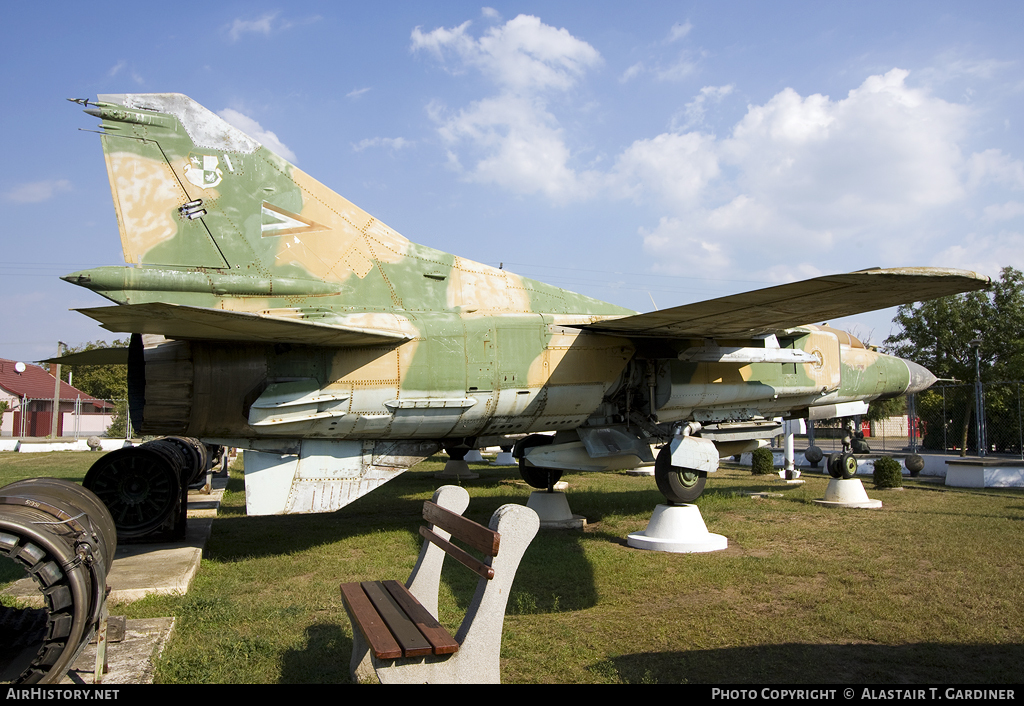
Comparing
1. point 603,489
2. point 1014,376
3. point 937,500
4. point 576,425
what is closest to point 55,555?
point 576,425

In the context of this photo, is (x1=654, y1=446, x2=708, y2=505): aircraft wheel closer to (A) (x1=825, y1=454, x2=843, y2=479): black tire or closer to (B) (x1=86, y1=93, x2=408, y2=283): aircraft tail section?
(B) (x1=86, y1=93, x2=408, y2=283): aircraft tail section

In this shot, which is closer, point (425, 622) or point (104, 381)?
point (425, 622)

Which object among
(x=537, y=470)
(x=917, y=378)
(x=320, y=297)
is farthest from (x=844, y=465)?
(x=320, y=297)

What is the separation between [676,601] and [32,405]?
5178cm

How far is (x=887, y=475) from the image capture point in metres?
13.8

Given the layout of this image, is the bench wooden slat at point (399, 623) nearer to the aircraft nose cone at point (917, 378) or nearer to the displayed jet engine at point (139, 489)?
the displayed jet engine at point (139, 489)

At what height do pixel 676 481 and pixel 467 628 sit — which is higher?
pixel 467 628

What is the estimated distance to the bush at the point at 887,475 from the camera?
13742mm

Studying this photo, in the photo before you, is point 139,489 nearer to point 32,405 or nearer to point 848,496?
point 848,496

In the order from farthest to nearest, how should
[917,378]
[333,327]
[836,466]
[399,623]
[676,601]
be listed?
[836,466], [917,378], [333,327], [676,601], [399,623]

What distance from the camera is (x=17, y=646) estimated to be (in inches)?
159

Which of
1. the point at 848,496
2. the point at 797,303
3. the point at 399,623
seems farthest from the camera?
the point at 848,496

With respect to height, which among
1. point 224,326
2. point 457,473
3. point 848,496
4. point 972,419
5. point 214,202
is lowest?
point 457,473

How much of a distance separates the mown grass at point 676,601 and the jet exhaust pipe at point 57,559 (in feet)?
3.19
